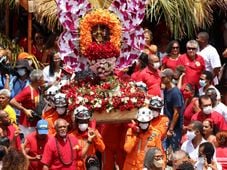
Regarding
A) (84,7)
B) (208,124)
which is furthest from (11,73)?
(208,124)

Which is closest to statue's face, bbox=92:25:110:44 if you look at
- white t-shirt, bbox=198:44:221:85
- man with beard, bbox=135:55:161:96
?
man with beard, bbox=135:55:161:96

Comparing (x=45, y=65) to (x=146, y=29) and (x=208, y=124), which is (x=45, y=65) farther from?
(x=208, y=124)

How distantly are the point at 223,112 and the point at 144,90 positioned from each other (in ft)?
5.13

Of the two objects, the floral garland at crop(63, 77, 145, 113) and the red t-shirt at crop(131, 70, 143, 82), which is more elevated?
the floral garland at crop(63, 77, 145, 113)

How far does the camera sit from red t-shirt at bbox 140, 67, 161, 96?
20.3m

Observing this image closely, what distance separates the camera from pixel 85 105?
1795 cm

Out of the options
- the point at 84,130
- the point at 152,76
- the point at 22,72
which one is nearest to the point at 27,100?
the point at 22,72

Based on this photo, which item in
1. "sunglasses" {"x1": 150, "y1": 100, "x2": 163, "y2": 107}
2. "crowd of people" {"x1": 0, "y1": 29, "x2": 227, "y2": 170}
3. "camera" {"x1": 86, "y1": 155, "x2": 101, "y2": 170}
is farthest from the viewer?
"sunglasses" {"x1": 150, "y1": 100, "x2": 163, "y2": 107}

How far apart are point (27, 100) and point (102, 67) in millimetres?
1549

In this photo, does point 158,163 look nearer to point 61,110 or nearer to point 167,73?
point 61,110

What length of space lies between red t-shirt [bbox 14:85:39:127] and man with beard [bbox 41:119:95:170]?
2.25 metres

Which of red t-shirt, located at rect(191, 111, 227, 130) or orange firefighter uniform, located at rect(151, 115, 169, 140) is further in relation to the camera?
red t-shirt, located at rect(191, 111, 227, 130)

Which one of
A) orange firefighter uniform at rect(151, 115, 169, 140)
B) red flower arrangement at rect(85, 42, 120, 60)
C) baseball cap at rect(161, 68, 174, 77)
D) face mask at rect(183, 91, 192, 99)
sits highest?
red flower arrangement at rect(85, 42, 120, 60)

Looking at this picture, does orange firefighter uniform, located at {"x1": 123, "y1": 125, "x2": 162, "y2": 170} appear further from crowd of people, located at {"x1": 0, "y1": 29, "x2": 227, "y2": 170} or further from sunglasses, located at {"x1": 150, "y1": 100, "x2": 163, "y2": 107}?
sunglasses, located at {"x1": 150, "y1": 100, "x2": 163, "y2": 107}
